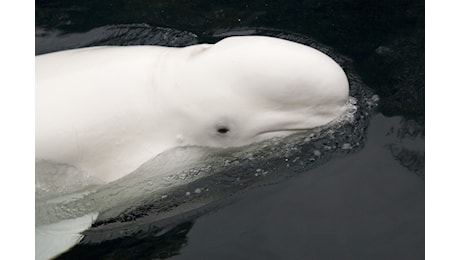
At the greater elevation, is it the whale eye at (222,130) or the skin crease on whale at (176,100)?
the skin crease on whale at (176,100)

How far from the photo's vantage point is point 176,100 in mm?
6074

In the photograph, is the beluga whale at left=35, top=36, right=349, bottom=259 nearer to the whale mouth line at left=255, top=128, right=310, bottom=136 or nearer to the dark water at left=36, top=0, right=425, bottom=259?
the whale mouth line at left=255, top=128, right=310, bottom=136

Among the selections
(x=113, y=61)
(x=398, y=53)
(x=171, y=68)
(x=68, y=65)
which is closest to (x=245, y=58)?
(x=171, y=68)

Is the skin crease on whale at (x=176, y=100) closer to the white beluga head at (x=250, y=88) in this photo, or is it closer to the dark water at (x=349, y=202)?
the white beluga head at (x=250, y=88)

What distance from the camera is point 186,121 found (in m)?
6.15

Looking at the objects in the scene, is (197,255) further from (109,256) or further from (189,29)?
(189,29)

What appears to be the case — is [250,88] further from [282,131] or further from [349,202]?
[349,202]

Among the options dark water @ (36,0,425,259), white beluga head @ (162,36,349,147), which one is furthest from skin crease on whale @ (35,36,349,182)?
dark water @ (36,0,425,259)

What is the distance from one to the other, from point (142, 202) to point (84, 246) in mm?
Answer: 663

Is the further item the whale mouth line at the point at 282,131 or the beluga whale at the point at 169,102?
the whale mouth line at the point at 282,131

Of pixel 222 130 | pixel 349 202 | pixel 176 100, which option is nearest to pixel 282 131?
pixel 222 130

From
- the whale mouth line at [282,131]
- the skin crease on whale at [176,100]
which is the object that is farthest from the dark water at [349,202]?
the skin crease on whale at [176,100]

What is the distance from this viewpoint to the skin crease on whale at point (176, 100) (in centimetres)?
595

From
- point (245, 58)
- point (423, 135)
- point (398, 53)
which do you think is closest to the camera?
point (245, 58)
